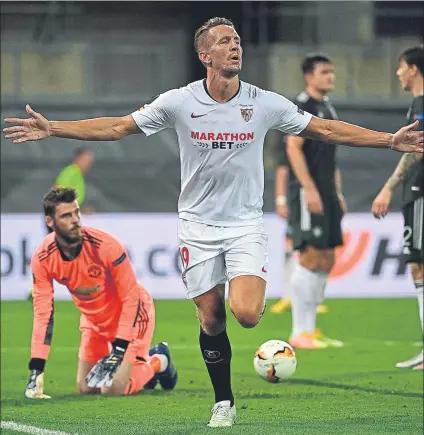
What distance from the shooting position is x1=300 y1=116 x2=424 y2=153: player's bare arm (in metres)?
6.14

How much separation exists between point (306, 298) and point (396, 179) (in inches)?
84.8

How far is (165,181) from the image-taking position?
19328 mm

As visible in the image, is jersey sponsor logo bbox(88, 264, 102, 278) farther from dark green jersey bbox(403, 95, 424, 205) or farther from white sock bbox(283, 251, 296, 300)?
white sock bbox(283, 251, 296, 300)

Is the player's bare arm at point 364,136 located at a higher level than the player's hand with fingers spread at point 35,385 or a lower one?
higher

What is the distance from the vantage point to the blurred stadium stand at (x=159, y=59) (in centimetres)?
2105

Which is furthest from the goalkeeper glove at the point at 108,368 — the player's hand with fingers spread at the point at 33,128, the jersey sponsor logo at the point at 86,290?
the player's hand with fingers spread at the point at 33,128

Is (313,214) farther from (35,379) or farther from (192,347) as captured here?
(35,379)

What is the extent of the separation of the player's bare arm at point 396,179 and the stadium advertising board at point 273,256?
6.38 metres

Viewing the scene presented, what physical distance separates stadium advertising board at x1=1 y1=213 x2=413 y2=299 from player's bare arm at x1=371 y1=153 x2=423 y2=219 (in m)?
6.38

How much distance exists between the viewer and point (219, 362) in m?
6.31

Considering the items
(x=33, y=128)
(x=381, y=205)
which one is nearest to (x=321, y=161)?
(x=381, y=205)

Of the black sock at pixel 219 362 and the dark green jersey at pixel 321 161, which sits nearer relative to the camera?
the black sock at pixel 219 362

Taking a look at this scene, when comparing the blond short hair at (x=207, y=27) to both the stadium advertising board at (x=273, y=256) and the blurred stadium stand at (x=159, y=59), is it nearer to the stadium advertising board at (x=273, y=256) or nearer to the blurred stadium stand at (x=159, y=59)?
the stadium advertising board at (x=273, y=256)

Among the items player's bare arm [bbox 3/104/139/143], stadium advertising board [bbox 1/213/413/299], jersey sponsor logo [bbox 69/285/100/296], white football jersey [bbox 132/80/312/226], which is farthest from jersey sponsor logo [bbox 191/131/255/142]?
stadium advertising board [bbox 1/213/413/299]
